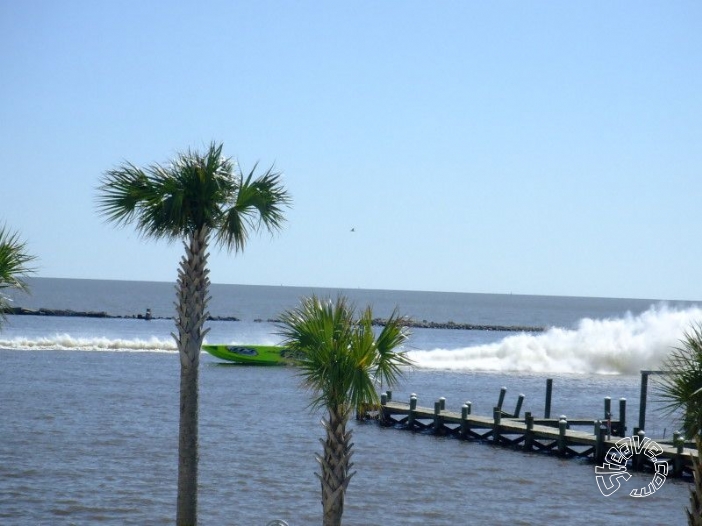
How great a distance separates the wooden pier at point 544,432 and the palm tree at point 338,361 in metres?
17.6

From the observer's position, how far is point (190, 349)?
1589 centimetres

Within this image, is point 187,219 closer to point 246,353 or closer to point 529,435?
point 529,435

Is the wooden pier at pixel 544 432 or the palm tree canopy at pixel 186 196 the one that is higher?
the palm tree canopy at pixel 186 196

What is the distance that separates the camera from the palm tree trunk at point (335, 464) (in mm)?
13961

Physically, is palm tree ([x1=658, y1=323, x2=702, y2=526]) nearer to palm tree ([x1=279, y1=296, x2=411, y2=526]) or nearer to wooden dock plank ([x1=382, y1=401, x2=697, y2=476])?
palm tree ([x1=279, y1=296, x2=411, y2=526])

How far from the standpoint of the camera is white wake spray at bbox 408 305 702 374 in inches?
3145

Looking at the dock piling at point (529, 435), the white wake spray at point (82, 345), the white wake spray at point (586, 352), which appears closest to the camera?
the dock piling at point (529, 435)

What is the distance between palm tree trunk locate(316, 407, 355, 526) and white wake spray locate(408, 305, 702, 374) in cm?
6422

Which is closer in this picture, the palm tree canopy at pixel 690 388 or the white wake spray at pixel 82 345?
the palm tree canopy at pixel 690 388

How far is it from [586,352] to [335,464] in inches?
2801

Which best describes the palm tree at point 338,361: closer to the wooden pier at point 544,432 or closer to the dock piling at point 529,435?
the wooden pier at point 544,432

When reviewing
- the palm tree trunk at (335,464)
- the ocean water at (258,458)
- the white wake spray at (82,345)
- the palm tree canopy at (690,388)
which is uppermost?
the palm tree canopy at (690,388)

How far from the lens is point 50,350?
79188 mm

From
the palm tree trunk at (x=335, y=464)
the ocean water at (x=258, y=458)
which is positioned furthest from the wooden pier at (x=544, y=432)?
the palm tree trunk at (x=335, y=464)
